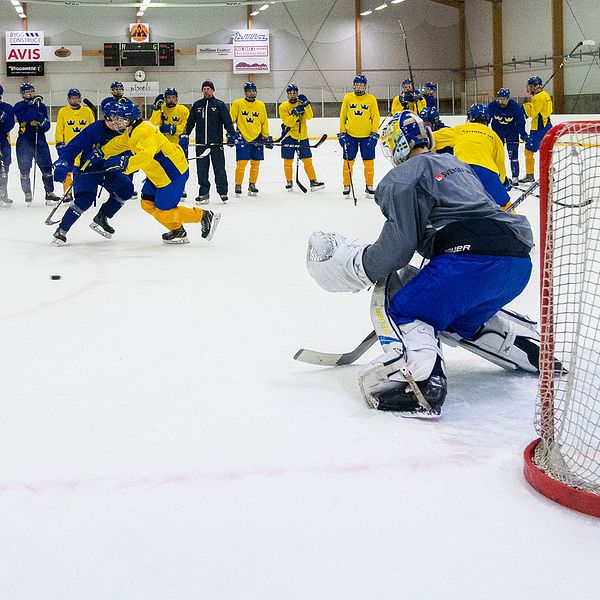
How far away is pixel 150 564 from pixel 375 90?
20612 mm

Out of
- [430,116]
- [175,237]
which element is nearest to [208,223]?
[175,237]

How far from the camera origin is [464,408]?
238 centimetres

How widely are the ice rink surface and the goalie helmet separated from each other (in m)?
0.73

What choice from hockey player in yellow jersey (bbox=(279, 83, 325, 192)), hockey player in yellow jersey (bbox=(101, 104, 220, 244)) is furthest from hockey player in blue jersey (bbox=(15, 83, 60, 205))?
hockey player in yellow jersey (bbox=(101, 104, 220, 244))

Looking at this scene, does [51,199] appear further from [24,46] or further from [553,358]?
[24,46]

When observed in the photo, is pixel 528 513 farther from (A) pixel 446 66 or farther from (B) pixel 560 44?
(A) pixel 446 66

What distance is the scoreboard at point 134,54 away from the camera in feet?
68.5

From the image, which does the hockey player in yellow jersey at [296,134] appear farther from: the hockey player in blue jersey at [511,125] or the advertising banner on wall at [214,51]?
the advertising banner on wall at [214,51]

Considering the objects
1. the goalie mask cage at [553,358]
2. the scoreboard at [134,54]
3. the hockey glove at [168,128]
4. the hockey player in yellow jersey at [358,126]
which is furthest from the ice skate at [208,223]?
the scoreboard at [134,54]

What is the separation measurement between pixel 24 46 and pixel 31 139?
13.0 metres

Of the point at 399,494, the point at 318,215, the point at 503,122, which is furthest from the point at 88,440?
the point at 503,122

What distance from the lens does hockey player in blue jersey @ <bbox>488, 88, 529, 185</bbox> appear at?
9977 mm

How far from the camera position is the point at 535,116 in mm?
10391

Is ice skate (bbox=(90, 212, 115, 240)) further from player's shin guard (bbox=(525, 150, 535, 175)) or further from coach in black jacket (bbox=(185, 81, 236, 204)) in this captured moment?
player's shin guard (bbox=(525, 150, 535, 175))
